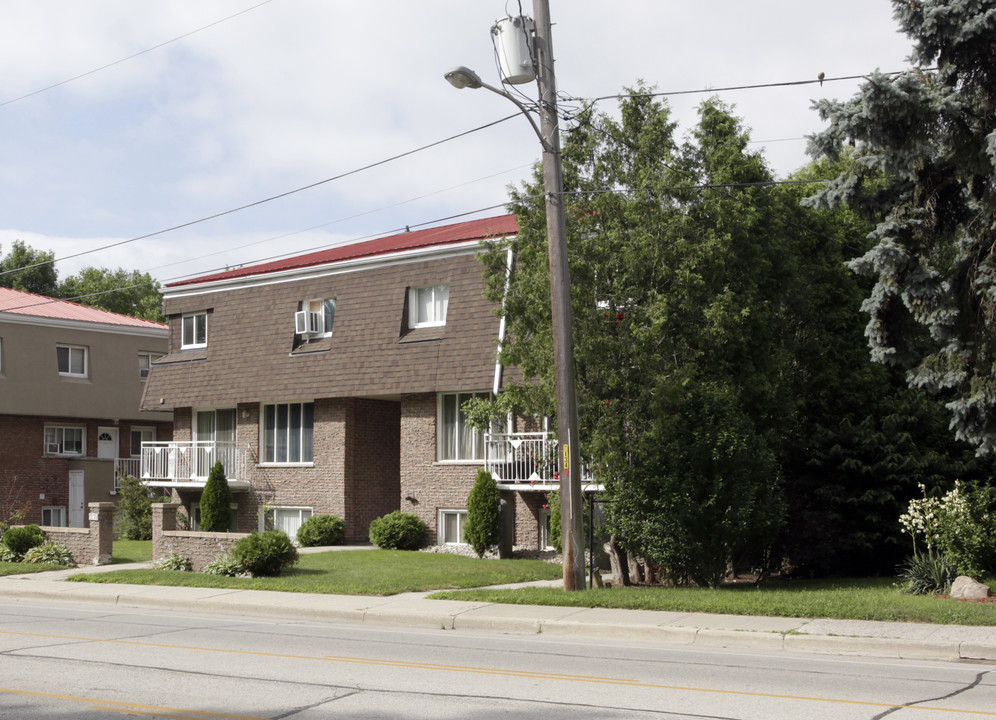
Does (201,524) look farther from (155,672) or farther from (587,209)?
(155,672)

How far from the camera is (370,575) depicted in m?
18.7

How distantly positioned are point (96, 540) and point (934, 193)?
1766 centimetres

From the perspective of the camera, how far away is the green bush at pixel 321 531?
2558cm

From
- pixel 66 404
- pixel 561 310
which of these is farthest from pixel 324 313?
pixel 66 404

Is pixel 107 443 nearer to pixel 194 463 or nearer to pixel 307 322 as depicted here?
pixel 194 463

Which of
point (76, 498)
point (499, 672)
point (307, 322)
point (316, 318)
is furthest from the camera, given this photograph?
point (76, 498)

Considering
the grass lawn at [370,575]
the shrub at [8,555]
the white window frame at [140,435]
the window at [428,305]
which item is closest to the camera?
the grass lawn at [370,575]

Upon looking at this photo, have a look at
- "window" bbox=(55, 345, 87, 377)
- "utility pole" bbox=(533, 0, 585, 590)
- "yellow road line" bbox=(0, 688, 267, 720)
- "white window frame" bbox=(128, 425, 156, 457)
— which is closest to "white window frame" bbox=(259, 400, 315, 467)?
"window" bbox=(55, 345, 87, 377)

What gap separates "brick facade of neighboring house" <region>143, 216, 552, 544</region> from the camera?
969 inches

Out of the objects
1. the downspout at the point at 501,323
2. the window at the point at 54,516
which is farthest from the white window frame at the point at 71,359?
the downspout at the point at 501,323

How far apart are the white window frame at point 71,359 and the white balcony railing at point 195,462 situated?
29.1 feet

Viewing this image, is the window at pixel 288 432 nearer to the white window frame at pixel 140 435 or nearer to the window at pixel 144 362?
the white window frame at pixel 140 435

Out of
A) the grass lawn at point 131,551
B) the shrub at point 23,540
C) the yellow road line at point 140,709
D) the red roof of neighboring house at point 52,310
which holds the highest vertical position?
the red roof of neighboring house at point 52,310

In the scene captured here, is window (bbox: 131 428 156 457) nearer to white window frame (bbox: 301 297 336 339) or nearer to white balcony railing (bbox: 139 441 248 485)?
white balcony railing (bbox: 139 441 248 485)
